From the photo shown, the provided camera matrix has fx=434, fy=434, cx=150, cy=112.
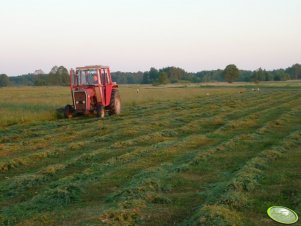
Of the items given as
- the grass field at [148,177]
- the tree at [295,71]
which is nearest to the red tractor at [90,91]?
the grass field at [148,177]

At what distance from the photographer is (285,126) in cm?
1458

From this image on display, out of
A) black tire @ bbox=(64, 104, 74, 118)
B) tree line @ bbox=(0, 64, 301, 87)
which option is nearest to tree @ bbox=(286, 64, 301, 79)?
tree line @ bbox=(0, 64, 301, 87)

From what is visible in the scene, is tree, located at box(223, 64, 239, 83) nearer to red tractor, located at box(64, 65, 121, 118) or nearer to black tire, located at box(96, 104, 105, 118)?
red tractor, located at box(64, 65, 121, 118)

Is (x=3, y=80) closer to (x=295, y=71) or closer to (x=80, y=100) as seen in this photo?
(x=295, y=71)

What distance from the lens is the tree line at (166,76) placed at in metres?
105

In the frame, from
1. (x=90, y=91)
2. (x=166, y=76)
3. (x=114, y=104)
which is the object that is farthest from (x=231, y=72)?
(x=90, y=91)

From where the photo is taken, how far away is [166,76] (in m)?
108

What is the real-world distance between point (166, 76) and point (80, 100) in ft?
299

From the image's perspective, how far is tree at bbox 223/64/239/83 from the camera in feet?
340

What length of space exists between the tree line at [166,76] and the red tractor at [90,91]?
77828 millimetres

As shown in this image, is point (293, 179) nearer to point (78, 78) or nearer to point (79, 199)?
point (79, 199)

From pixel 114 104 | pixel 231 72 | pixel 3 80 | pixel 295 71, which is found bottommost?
pixel 295 71

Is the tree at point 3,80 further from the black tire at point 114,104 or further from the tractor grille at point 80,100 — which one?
the tractor grille at point 80,100

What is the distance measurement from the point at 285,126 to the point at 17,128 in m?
9.41
